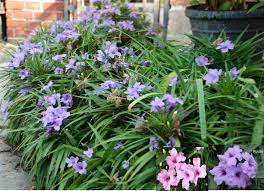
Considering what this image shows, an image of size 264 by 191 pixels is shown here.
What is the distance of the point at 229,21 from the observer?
323 cm

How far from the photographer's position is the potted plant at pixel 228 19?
3.20m

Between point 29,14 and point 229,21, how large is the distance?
8.68ft

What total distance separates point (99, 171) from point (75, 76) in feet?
2.49

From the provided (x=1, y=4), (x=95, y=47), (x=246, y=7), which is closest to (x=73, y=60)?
(x=95, y=47)

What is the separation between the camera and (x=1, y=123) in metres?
3.09

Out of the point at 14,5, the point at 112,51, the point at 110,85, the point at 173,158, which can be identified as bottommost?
the point at 173,158

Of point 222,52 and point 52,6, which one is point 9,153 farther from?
point 52,6

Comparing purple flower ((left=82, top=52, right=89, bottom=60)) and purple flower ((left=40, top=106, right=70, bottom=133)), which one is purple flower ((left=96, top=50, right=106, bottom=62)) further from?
purple flower ((left=40, top=106, right=70, bottom=133))

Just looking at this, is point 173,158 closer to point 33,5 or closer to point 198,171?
point 198,171

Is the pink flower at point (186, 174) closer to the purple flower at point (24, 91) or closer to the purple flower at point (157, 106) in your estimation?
the purple flower at point (157, 106)

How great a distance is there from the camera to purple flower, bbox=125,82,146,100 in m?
1.96

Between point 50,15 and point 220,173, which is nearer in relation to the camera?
point 220,173

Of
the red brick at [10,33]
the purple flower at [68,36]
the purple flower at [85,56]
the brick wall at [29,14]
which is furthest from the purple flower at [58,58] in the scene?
the red brick at [10,33]

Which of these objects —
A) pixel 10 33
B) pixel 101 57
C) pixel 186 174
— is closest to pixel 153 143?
pixel 186 174
